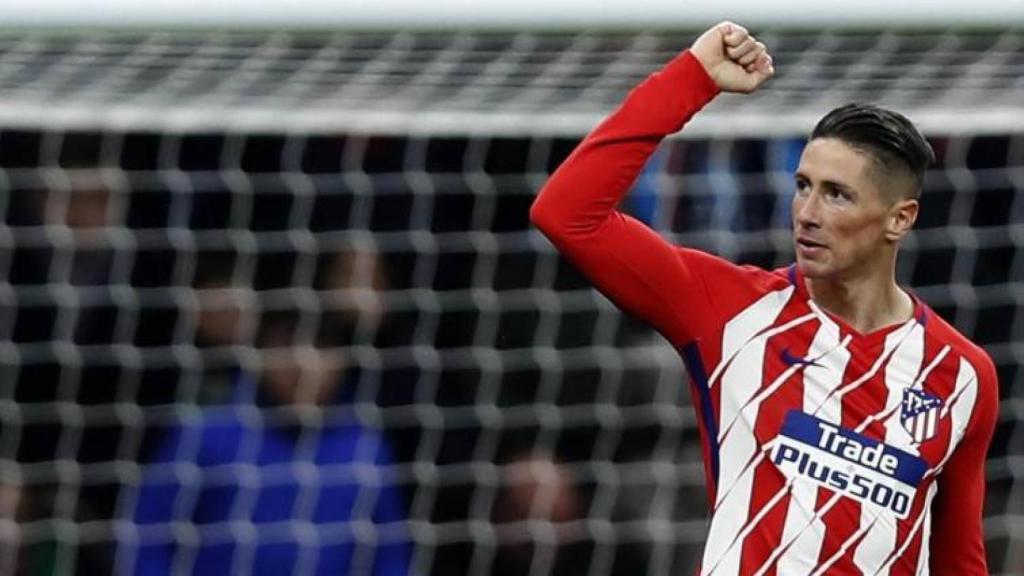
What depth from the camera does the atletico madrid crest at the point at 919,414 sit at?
10.5ft

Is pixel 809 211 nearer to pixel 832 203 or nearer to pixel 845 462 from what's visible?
pixel 832 203

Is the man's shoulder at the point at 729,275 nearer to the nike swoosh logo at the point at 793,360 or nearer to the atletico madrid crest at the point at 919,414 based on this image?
the nike swoosh logo at the point at 793,360

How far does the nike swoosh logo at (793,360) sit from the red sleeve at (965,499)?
24cm

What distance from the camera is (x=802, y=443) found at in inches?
126

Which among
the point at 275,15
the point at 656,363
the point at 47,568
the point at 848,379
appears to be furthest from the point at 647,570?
the point at 848,379

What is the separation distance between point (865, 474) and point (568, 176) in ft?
1.84

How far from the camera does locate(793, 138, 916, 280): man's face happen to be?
10.4 ft

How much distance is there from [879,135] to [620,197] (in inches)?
14.0

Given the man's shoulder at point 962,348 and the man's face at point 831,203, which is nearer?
the man's face at point 831,203

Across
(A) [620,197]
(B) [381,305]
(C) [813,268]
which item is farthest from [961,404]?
(B) [381,305]

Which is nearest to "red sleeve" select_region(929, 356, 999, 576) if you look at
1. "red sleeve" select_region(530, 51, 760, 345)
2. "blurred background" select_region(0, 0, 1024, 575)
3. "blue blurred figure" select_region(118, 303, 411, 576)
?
"red sleeve" select_region(530, 51, 760, 345)

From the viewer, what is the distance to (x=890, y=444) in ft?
10.5

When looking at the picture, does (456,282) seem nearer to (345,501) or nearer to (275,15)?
(345,501)

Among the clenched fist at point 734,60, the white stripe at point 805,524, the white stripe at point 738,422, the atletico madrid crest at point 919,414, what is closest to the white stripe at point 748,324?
the white stripe at point 738,422
